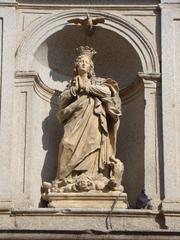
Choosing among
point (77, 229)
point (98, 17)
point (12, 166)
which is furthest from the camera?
point (98, 17)

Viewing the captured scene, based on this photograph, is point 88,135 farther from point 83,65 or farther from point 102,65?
point 102,65

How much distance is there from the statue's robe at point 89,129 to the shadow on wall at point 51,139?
0.35 m

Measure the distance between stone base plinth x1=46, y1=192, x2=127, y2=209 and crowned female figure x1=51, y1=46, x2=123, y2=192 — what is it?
0.11m

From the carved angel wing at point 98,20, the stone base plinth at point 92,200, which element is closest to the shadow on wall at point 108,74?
the carved angel wing at point 98,20

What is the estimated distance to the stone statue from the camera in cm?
1349

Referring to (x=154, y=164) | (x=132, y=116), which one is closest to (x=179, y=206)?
(x=154, y=164)

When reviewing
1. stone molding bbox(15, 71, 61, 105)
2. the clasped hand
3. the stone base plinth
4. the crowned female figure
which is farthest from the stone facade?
the clasped hand

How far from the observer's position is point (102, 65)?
14.9 metres

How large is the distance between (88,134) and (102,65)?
1455 mm

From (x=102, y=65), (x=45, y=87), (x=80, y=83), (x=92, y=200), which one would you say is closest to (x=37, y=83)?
(x=45, y=87)

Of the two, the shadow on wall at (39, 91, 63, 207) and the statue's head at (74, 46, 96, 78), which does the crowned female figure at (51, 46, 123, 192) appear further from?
the shadow on wall at (39, 91, 63, 207)

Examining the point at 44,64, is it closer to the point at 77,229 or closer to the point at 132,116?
the point at 132,116

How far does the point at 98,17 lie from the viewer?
14414mm

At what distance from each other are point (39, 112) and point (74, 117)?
61cm
